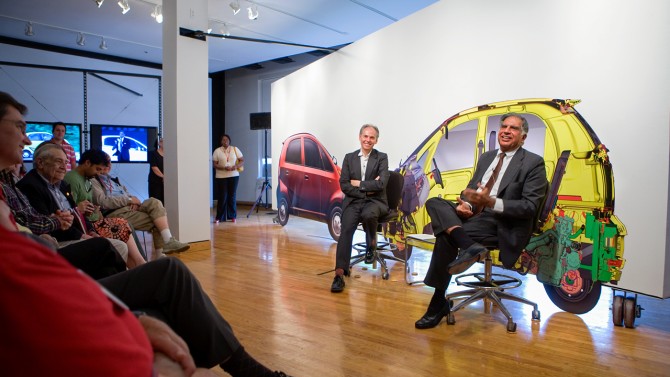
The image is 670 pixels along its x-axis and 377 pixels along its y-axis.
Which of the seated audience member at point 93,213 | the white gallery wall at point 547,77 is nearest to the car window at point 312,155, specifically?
the white gallery wall at point 547,77

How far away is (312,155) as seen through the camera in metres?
6.54

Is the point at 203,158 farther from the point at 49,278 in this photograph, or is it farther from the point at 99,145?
the point at 49,278

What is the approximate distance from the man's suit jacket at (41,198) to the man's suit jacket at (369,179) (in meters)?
2.32

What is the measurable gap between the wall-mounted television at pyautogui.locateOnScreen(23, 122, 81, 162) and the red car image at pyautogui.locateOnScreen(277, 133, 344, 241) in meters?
4.31

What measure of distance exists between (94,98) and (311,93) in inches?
197

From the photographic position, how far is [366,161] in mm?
Result: 4602

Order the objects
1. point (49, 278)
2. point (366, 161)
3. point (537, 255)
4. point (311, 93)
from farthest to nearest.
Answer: point (311, 93), point (366, 161), point (537, 255), point (49, 278)

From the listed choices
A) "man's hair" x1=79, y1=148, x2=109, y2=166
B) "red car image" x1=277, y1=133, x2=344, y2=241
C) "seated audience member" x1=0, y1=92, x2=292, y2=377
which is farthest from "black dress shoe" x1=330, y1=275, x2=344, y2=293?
"seated audience member" x1=0, y1=92, x2=292, y2=377

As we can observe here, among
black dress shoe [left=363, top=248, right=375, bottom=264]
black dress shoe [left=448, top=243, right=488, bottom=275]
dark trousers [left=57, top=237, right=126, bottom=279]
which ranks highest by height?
dark trousers [left=57, top=237, right=126, bottom=279]

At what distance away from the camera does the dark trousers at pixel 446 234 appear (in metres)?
3.03

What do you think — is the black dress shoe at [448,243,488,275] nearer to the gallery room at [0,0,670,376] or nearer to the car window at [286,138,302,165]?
the gallery room at [0,0,670,376]

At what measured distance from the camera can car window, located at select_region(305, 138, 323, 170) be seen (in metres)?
6.41

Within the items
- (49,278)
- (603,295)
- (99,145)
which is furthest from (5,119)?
(99,145)

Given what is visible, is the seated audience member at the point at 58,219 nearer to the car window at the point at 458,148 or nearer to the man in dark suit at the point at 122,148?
the car window at the point at 458,148
